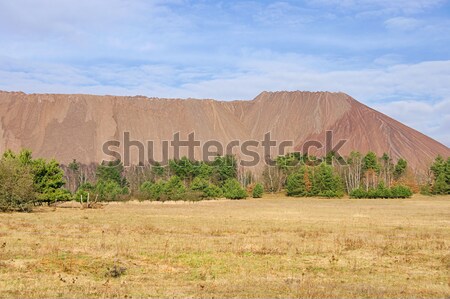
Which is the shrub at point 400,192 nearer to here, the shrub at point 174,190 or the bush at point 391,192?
the bush at point 391,192

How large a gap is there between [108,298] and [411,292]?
339 inches

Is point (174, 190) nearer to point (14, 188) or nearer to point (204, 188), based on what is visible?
point (204, 188)

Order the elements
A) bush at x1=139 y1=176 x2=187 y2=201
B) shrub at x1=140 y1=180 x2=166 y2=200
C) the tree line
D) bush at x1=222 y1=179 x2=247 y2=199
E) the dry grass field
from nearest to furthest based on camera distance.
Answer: the dry grass field < the tree line < shrub at x1=140 y1=180 x2=166 y2=200 < bush at x1=139 y1=176 x2=187 y2=201 < bush at x1=222 y1=179 x2=247 y2=199

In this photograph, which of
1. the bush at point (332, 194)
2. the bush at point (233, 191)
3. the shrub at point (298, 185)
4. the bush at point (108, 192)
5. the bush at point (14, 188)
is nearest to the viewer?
the bush at point (14, 188)

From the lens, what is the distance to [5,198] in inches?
2007

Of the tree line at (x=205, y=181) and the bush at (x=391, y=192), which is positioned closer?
the tree line at (x=205, y=181)

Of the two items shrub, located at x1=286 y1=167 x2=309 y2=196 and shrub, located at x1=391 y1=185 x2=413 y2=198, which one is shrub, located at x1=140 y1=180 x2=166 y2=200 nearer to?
shrub, located at x1=286 y1=167 x2=309 y2=196

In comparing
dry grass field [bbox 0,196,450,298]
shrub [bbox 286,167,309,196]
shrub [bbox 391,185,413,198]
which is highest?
shrub [bbox 286,167,309,196]

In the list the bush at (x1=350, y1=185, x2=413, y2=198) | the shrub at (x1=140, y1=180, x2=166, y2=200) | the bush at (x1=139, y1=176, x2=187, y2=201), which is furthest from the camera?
the bush at (x1=350, y1=185, x2=413, y2=198)

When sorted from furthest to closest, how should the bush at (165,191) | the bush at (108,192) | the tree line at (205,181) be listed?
the bush at (165,191), the bush at (108,192), the tree line at (205,181)

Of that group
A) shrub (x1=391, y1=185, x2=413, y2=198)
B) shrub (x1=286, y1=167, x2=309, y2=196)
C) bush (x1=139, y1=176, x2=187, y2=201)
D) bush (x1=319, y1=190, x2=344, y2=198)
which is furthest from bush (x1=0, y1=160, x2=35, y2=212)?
shrub (x1=391, y1=185, x2=413, y2=198)

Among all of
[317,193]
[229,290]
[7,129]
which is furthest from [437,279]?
[7,129]

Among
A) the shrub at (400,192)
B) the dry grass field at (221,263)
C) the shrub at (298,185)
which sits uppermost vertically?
the shrub at (298,185)

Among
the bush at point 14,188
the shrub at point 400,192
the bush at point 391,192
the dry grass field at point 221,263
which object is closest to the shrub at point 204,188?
the bush at point 391,192
